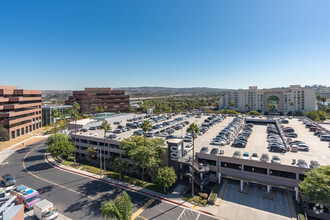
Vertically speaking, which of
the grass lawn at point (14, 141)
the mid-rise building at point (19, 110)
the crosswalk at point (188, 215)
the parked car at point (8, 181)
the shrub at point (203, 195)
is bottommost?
the crosswalk at point (188, 215)

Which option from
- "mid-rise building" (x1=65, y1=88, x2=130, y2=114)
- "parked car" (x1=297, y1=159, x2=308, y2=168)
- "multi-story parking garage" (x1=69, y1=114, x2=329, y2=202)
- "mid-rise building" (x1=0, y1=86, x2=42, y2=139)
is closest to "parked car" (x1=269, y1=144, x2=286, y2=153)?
"multi-story parking garage" (x1=69, y1=114, x2=329, y2=202)

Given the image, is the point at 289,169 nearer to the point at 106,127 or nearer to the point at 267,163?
the point at 267,163

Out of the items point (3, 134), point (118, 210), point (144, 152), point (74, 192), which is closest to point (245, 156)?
point (144, 152)

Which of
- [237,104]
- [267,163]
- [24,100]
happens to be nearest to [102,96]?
[24,100]

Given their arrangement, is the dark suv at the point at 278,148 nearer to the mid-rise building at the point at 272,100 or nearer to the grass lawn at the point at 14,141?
the grass lawn at the point at 14,141

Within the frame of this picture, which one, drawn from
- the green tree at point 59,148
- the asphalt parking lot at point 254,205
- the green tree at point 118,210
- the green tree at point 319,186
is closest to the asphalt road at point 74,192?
the green tree at point 59,148

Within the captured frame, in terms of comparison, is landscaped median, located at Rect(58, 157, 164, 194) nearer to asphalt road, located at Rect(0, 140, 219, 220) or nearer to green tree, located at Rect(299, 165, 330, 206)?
asphalt road, located at Rect(0, 140, 219, 220)

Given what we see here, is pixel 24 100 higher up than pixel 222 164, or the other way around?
pixel 24 100
